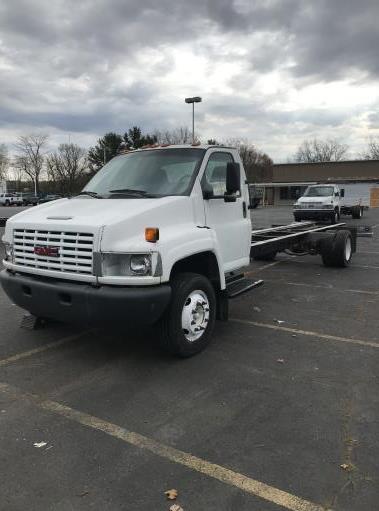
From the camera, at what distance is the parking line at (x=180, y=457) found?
2838 millimetres

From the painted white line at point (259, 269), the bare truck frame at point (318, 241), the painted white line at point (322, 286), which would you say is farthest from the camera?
the painted white line at point (259, 269)

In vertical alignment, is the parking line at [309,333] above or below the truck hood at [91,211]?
below

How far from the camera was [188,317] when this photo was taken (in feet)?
16.4

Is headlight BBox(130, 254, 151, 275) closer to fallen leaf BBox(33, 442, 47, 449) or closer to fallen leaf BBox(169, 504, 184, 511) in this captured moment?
fallen leaf BBox(33, 442, 47, 449)

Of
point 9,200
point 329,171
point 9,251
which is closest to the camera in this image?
point 9,251

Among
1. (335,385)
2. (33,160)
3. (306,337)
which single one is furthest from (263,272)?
(33,160)

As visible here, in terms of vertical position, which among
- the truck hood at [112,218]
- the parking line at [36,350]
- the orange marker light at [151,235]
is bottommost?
the parking line at [36,350]

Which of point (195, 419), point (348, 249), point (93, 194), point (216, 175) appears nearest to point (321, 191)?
point (348, 249)

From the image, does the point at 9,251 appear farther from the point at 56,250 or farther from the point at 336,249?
the point at 336,249


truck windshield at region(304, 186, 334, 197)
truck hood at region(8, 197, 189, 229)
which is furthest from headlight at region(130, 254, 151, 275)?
truck windshield at region(304, 186, 334, 197)

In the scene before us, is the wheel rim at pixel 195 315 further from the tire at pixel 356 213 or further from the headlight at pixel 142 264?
the tire at pixel 356 213

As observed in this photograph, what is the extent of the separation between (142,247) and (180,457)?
1898 millimetres

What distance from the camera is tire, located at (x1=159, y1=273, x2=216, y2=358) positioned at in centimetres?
480

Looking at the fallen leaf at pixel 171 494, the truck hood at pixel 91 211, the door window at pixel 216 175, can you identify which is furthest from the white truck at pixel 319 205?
the fallen leaf at pixel 171 494
